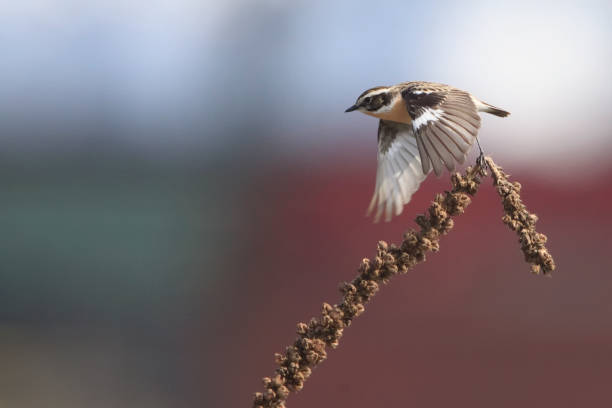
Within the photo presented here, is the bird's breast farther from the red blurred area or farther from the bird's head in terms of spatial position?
the red blurred area

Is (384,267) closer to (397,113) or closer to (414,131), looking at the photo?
(414,131)

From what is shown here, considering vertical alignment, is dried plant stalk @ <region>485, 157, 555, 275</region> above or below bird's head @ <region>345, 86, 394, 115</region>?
below

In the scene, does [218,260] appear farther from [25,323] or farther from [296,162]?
[25,323]

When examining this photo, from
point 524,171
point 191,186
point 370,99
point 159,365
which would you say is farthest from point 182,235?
point 370,99

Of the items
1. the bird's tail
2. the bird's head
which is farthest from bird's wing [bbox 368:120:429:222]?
the bird's tail

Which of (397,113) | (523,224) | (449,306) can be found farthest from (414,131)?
(449,306)

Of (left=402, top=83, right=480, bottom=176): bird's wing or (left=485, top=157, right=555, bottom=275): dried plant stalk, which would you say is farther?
(left=402, top=83, right=480, bottom=176): bird's wing

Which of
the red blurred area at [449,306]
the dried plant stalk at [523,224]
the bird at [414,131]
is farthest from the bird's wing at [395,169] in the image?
the red blurred area at [449,306]

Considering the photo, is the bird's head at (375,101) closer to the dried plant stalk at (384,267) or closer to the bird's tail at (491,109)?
the bird's tail at (491,109)
